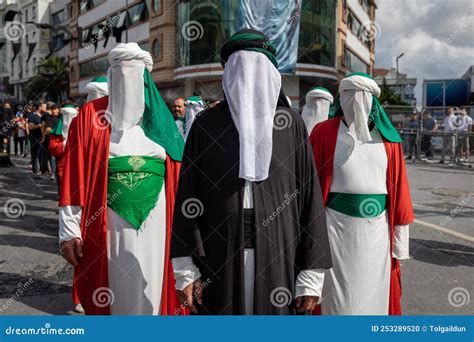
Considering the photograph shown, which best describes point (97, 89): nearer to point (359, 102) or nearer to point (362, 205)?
point (359, 102)

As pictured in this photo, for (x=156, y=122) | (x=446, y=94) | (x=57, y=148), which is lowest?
(x=57, y=148)

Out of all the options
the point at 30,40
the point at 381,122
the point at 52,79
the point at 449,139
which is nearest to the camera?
the point at 381,122

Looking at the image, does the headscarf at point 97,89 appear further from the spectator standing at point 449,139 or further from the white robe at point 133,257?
the spectator standing at point 449,139

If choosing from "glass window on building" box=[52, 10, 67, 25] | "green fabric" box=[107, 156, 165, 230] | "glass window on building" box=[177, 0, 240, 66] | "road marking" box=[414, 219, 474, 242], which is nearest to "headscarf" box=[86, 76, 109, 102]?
"green fabric" box=[107, 156, 165, 230]

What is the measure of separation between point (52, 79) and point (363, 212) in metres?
55.7

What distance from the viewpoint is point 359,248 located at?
3.68 meters

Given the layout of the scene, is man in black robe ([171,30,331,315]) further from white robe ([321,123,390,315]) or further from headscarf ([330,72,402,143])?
headscarf ([330,72,402,143])

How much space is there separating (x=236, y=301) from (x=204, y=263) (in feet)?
0.73

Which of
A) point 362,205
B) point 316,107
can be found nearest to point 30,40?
point 316,107

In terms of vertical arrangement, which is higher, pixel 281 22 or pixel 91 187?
pixel 281 22

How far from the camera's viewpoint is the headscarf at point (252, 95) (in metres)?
2.52

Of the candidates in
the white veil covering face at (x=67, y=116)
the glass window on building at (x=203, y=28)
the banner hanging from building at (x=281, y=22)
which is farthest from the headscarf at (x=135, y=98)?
the banner hanging from building at (x=281, y=22)

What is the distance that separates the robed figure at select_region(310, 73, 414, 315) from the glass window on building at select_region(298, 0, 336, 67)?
29.2 metres

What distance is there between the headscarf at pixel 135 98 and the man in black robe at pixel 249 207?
100 cm
